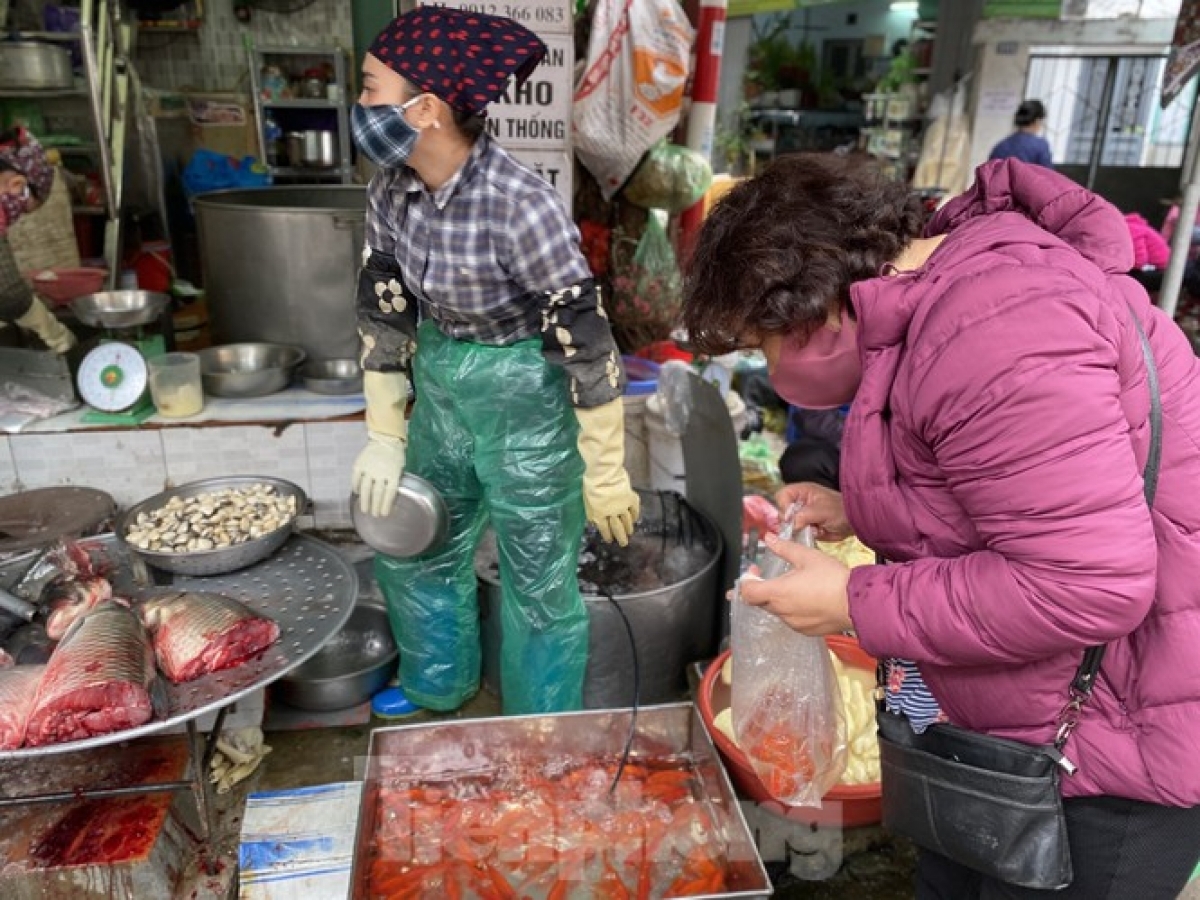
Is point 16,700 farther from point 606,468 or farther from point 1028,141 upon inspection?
point 1028,141

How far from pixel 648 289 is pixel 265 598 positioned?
2775mm

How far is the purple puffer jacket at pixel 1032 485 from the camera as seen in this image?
3.57 ft

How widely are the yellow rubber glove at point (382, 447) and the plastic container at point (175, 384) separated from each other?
1189mm

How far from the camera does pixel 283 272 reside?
3.95 metres

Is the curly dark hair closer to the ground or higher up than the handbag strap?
higher up

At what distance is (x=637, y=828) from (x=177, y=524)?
1.66 meters

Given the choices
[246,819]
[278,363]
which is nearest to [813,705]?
[246,819]

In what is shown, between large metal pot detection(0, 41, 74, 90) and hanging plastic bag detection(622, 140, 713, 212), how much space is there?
4050 mm

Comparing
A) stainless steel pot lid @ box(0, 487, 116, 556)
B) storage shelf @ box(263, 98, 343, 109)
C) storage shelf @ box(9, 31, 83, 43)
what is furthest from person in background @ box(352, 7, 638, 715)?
storage shelf @ box(263, 98, 343, 109)

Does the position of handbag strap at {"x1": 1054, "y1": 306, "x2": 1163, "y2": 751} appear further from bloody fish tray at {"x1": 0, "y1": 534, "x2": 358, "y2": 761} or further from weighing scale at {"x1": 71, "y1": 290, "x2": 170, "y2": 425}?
weighing scale at {"x1": 71, "y1": 290, "x2": 170, "y2": 425}

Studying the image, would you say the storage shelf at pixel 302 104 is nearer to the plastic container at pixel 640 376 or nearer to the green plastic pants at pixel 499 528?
the plastic container at pixel 640 376

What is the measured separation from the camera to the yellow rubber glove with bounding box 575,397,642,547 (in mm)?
2570

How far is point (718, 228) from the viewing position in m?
1.42

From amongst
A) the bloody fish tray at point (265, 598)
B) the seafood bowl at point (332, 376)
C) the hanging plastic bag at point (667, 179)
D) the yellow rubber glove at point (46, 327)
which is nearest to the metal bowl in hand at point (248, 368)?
the seafood bowl at point (332, 376)
